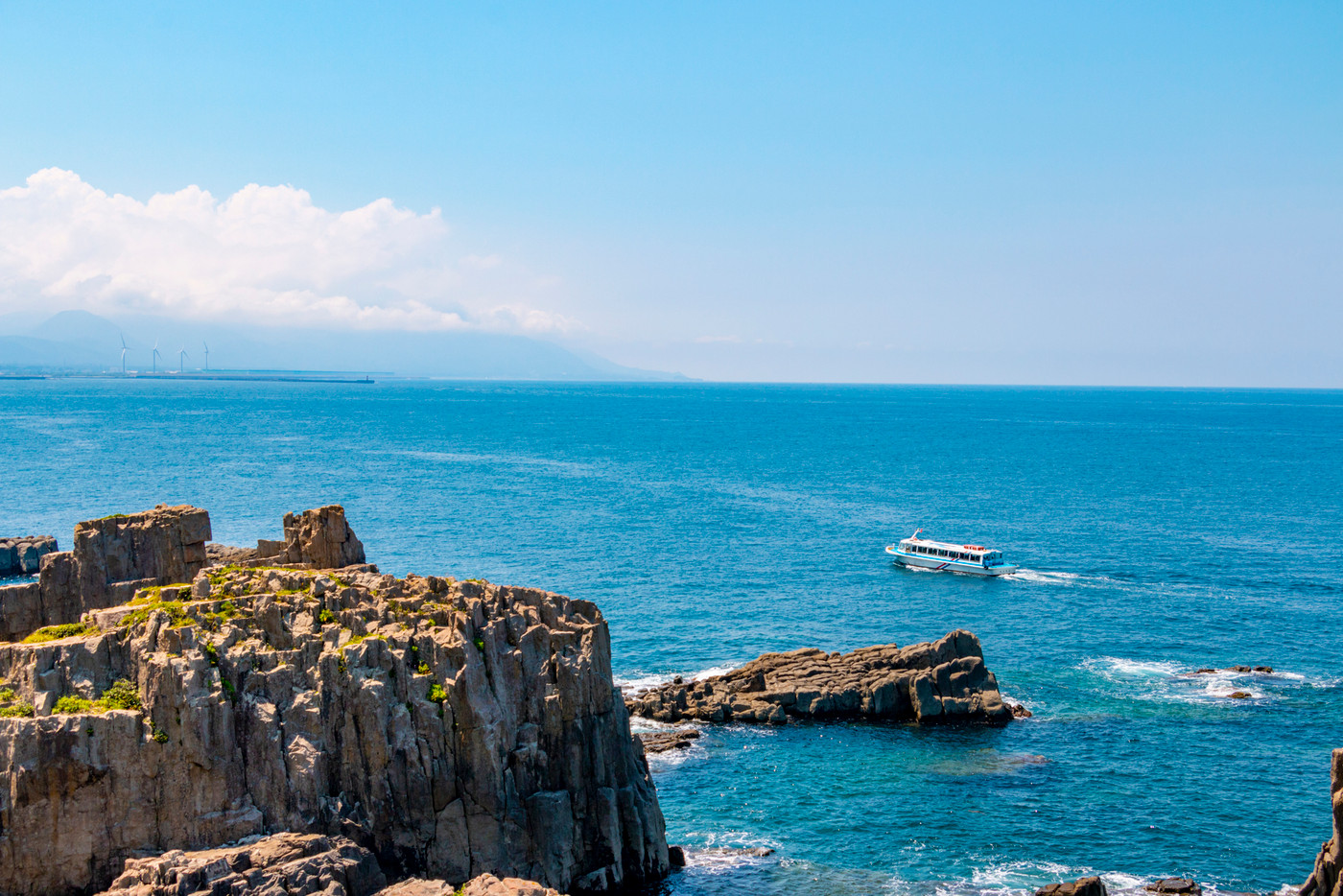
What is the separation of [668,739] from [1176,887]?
30.8 meters

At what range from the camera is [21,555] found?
109750 millimetres

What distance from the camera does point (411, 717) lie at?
4303 cm

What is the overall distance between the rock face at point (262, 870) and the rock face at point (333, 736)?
180cm

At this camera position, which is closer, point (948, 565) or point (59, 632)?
point (59, 632)

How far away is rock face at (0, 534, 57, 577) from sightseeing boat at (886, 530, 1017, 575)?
95950 millimetres

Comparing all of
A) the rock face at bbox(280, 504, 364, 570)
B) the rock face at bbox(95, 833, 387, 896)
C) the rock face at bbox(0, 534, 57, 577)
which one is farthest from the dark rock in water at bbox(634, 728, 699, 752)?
the rock face at bbox(0, 534, 57, 577)

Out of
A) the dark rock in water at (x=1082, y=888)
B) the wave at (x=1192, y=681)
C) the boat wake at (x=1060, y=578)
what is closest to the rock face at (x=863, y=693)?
the wave at (x=1192, y=681)

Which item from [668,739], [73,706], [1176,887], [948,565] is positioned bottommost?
[668,739]

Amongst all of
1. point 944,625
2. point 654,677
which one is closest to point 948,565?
point 944,625

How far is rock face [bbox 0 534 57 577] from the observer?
10938cm

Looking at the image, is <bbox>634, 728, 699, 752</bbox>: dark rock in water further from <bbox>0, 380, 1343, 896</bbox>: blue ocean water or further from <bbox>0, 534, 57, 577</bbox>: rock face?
<bbox>0, 534, 57, 577</bbox>: rock face

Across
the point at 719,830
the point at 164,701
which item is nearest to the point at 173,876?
the point at 164,701

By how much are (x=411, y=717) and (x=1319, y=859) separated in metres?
33.7

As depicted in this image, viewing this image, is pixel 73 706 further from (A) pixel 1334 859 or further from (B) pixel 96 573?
(A) pixel 1334 859
